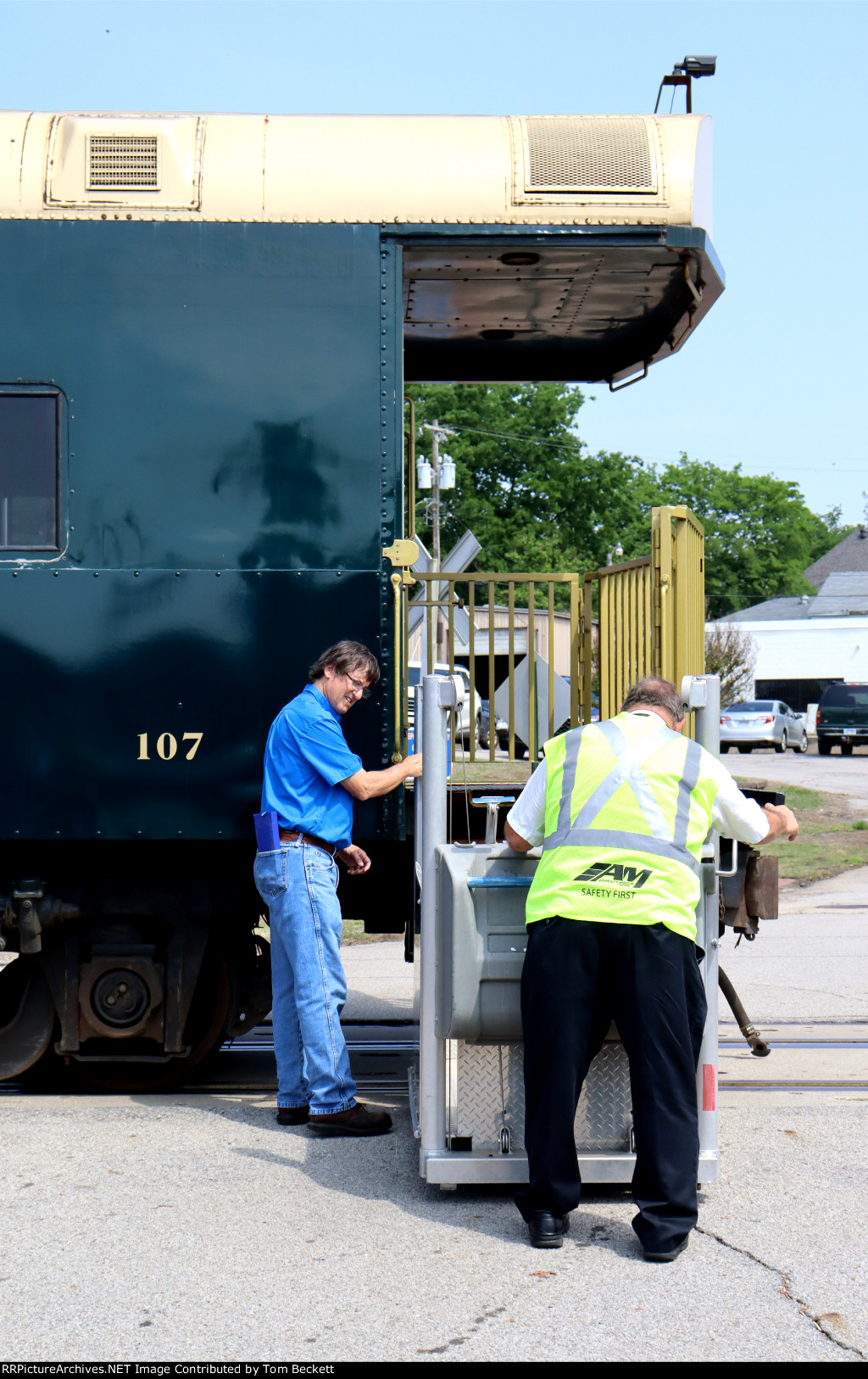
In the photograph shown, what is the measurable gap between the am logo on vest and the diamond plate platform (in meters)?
0.68

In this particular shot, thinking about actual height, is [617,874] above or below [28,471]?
below

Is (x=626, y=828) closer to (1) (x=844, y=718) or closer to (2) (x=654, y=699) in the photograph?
(2) (x=654, y=699)

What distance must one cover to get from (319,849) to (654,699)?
139cm

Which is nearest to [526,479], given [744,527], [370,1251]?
[744,527]

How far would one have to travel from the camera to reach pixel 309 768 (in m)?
4.92

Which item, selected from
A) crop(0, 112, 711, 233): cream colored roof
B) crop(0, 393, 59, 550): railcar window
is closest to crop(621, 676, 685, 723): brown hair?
crop(0, 112, 711, 233): cream colored roof

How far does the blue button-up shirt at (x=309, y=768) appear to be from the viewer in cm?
484

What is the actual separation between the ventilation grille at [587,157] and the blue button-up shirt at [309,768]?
84.6 inches

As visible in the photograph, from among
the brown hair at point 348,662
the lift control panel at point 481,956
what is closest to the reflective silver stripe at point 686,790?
the lift control panel at point 481,956

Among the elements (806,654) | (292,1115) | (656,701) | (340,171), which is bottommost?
(292,1115)

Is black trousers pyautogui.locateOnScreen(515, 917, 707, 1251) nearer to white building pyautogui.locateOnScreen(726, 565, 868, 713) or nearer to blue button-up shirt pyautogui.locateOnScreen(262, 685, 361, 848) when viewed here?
blue button-up shirt pyautogui.locateOnScreen(262, 685, 361, 848)

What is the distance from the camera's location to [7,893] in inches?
210

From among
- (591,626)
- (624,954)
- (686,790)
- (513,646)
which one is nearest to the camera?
(624,954)

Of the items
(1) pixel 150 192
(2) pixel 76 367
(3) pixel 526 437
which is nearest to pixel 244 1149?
(2) pixel 76 367
